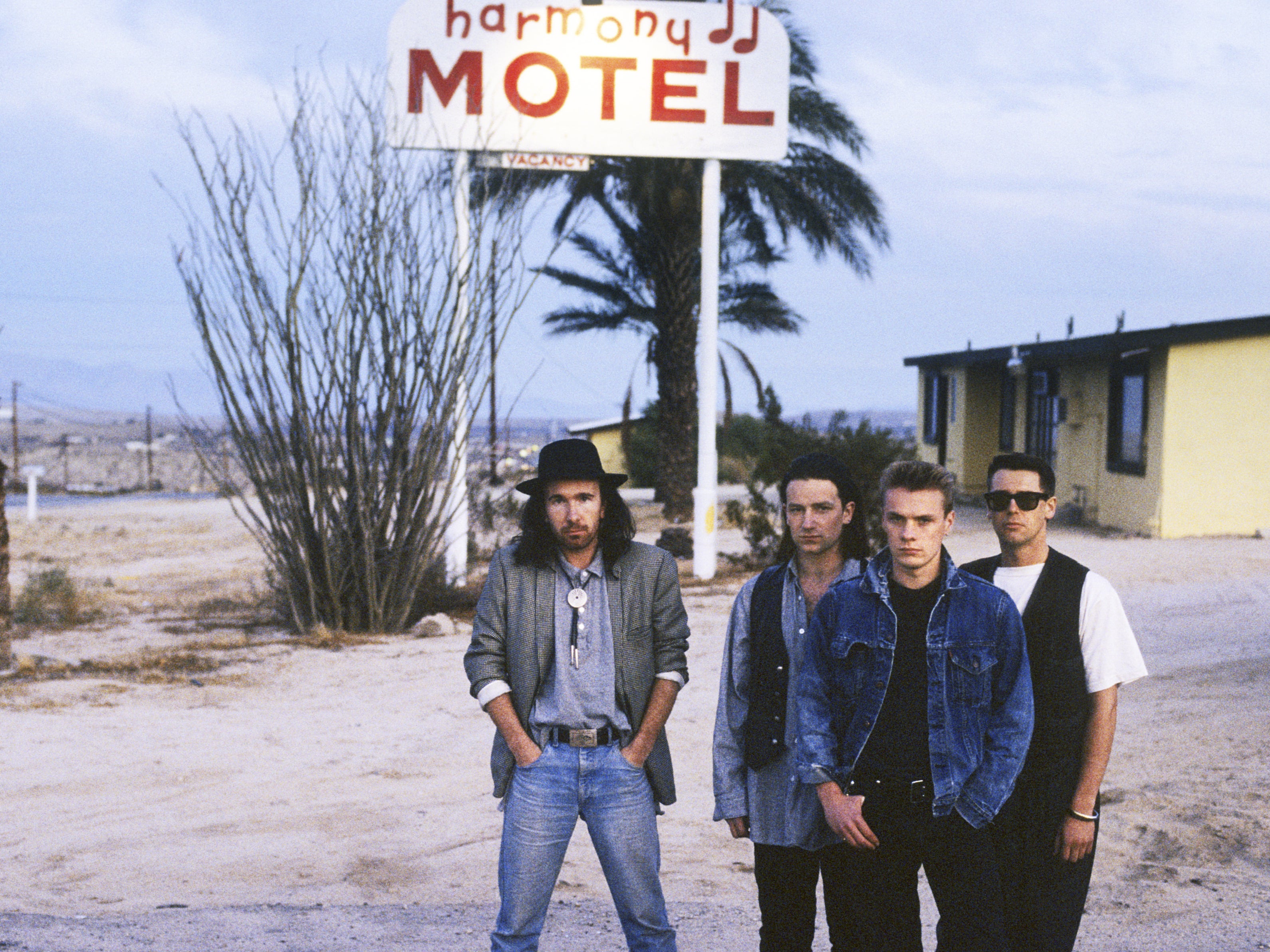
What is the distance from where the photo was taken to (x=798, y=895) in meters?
3.31

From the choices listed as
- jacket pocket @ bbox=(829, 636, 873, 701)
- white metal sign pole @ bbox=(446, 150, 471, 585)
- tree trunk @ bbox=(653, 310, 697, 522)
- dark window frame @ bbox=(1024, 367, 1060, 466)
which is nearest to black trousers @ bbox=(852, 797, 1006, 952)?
jacket pocket @ bbox=(829, 636, 873, 701)

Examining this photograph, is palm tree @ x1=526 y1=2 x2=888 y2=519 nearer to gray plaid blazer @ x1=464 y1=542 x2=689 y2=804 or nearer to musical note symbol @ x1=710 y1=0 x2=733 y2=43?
musical note symbol @ x1=710 y1=0 x2=733 y2=43

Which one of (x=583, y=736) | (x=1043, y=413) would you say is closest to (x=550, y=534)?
(x=583, y=736)

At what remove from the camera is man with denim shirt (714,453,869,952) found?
10.7ft

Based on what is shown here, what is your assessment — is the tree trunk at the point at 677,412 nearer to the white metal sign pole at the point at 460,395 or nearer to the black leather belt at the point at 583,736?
the white metal sign pole at the point at 460,395

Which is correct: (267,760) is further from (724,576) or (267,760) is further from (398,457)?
(724,576)

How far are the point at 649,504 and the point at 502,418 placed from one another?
42.3 feet

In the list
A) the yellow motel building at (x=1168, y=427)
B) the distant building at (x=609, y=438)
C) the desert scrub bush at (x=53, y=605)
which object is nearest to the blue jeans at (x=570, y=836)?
the desert scrub bush at (x=53, y=605)

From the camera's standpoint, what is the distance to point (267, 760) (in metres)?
7.05

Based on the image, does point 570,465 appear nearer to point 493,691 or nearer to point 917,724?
point 493,691

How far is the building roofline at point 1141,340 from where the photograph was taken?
15.5 metres

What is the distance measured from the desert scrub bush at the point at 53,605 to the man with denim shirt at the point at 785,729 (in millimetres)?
10046

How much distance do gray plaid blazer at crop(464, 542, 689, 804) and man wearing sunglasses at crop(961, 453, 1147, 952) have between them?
2.99 ft

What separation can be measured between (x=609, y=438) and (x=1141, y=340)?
67.8ft
